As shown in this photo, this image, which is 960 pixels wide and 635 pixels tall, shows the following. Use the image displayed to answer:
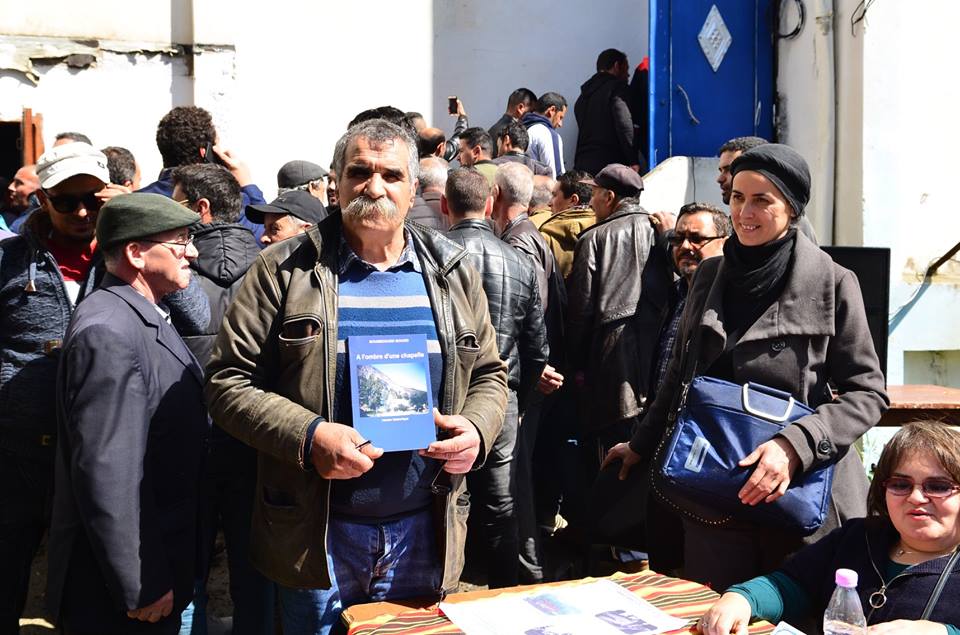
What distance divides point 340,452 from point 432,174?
12.1 ft

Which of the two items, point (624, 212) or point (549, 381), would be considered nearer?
point (549, 381)

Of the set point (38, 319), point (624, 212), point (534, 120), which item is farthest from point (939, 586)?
point (534, 120)

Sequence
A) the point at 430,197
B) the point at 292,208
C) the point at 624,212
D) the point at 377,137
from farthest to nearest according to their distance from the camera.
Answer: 1. the point at 430,197
2. the point at 624,212
3. the point at 292,208
4. the point at 377,137

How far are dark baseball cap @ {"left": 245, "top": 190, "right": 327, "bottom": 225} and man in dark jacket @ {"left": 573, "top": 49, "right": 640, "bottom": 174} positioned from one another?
4.96 metres

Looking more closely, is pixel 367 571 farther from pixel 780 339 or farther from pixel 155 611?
pixel 780 339

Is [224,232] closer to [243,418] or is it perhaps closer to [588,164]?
[243,418]

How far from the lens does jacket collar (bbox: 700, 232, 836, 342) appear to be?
285 cm

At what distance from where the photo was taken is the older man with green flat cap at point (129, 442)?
2.61 metres

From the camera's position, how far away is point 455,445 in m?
2.52

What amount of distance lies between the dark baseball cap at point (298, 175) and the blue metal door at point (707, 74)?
3681 millimetres

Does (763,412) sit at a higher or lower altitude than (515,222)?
lower

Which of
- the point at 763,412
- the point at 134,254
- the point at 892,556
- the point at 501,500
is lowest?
the point at 501,500

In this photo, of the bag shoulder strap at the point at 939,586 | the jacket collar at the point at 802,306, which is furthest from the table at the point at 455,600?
the jacket collar at the point at 802,306

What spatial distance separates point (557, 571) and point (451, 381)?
2.56 m
